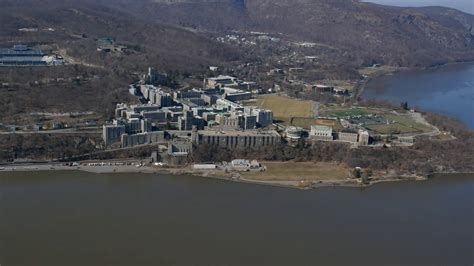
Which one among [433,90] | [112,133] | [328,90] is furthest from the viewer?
[433,90]

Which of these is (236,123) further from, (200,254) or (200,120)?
(200,254)

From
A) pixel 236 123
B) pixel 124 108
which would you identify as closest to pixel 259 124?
pixel 236 123

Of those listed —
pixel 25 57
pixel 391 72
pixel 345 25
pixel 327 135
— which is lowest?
pixel 327 135

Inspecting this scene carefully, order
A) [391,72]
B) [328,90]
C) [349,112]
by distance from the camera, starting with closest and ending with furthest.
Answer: [349,112]
[328,90]
[391,72]

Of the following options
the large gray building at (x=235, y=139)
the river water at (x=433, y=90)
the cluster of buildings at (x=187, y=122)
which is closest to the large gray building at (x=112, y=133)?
the cluster of buildings at (x=187, y=122)

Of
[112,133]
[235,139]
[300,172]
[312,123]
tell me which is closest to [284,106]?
[312,123]

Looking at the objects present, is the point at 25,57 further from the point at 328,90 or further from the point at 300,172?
the point at 300,172
